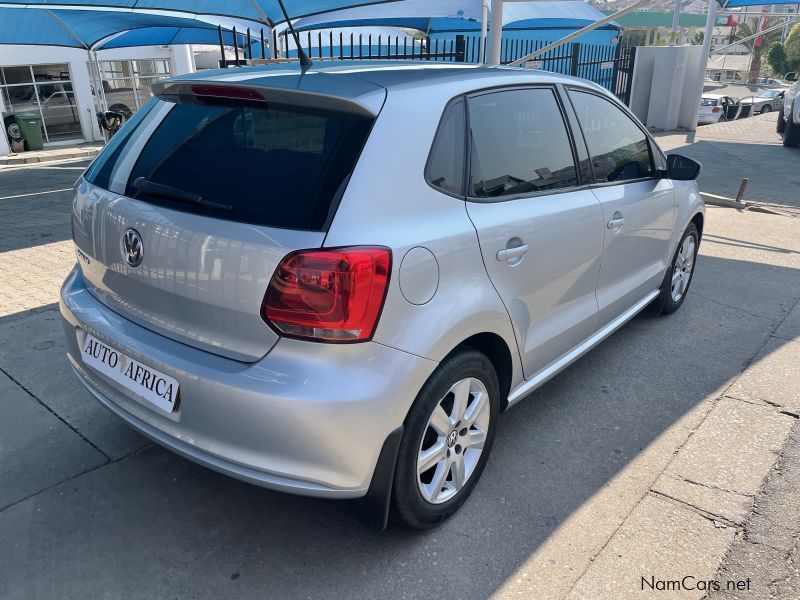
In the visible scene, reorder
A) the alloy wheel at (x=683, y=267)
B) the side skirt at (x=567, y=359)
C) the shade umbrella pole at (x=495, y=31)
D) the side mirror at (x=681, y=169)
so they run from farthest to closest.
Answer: the shade umbrella pole at (x=495, y=31) < the alloy wheel at (x=683, y=267) < the side mirror at (x=681, y=169) < the side skirt at (x=567, y=359)

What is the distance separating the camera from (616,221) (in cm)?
345

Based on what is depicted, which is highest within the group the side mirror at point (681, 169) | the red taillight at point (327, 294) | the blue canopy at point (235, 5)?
the blue canopy at point (235, 5)

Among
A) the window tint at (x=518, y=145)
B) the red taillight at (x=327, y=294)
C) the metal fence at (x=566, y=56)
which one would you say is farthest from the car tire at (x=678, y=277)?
the metal fence at (x=566, y=56)

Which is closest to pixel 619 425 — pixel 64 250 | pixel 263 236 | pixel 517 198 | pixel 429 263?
pixel 517 198

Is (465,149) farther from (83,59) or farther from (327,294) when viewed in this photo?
(83,59)

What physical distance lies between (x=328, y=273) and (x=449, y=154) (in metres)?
0.78

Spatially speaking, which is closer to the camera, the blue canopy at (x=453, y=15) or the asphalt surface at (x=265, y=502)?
the asphalt surface at (x=265, y=502)

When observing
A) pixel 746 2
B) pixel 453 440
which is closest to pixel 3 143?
pixel 453 440

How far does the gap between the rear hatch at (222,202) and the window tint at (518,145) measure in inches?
22.3

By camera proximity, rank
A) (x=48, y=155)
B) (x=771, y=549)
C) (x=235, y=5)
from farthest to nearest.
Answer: (x=48, y=155), (x=235, y=5), (x=771, y=549)

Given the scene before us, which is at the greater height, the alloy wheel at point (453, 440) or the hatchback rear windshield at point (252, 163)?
the hatchback rear windshield at point (252, 163)

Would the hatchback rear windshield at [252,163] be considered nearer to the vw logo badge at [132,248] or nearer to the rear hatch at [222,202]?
the rear hatch at [222,202]

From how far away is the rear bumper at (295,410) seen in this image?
79.3 inches

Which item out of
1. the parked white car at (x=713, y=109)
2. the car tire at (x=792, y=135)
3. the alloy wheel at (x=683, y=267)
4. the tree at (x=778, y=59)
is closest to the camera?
the alloy wheel at (x=683, y=267)
